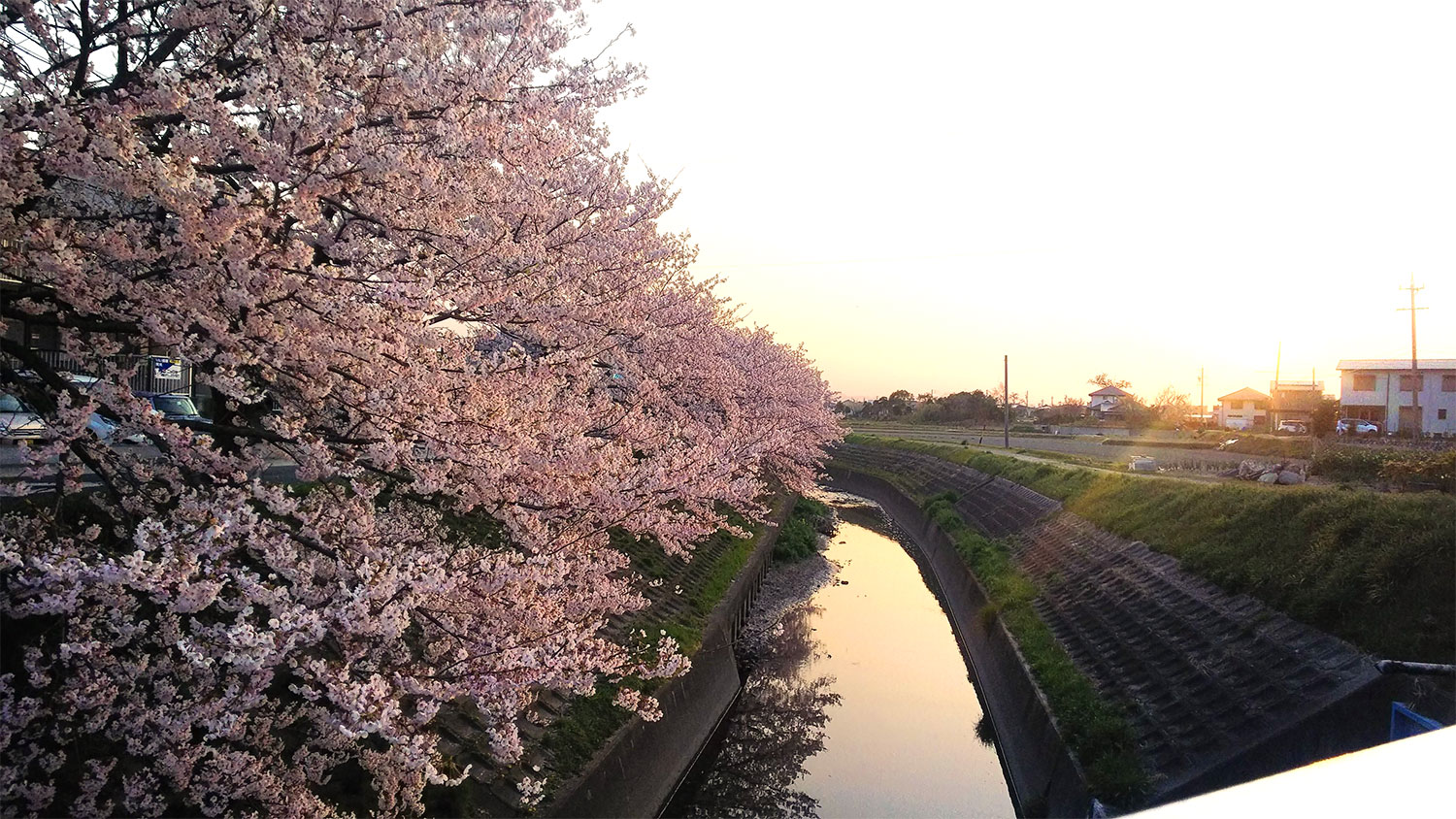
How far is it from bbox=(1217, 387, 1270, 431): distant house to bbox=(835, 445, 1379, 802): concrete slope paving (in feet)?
203

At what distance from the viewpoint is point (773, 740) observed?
13750 millimetres

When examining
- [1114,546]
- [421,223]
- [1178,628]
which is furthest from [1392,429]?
[421,223]

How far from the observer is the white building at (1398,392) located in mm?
40406

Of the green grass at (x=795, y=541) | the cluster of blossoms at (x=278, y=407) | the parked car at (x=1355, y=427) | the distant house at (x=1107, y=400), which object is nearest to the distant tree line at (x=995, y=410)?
the distant house at (x=1107, y=400)

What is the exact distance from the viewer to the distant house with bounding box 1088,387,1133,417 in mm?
88250

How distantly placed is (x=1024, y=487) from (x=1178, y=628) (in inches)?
623

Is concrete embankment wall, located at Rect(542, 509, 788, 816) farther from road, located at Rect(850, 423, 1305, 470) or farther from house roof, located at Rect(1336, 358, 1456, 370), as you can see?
house roof, located at Rect(1336, 358, 1456, 370)

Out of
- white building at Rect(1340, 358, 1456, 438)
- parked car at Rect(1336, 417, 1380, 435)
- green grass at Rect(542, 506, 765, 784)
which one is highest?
white building at Rect(1340, 358, 1456, 438)

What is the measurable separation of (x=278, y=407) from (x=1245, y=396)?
86.2 metres

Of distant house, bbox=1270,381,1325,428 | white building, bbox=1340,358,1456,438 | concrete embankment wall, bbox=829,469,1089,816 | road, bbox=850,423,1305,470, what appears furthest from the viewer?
distant house, bbox=1270,381,1325,428

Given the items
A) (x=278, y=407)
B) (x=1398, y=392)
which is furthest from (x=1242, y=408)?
(x=278, y=407)

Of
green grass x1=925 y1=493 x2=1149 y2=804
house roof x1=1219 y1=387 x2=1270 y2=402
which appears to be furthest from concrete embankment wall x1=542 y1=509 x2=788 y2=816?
house roof x1=1219 y1=387 x2=1270 y2=402

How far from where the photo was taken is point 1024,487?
27516 millimetres

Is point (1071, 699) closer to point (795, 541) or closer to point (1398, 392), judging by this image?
point (795, 541)
